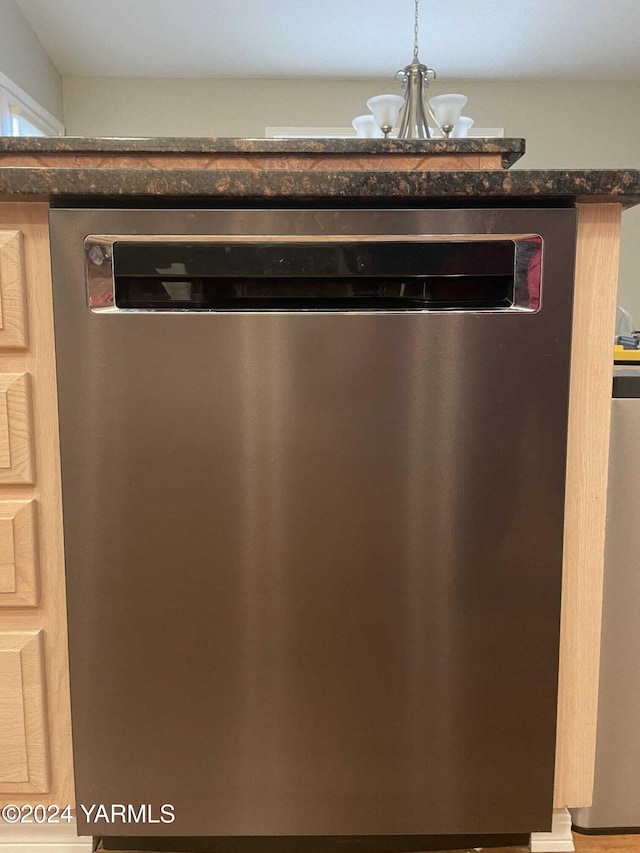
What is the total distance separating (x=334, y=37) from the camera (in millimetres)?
3775

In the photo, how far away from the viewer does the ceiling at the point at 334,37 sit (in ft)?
11.3

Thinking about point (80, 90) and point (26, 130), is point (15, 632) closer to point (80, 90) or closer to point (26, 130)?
point (26, 130)

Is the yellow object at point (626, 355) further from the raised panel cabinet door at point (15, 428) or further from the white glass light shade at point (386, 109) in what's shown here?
the white glass light shade at point (386, 109)

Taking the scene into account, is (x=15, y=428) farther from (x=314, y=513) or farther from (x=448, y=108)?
(x=448, y=108)

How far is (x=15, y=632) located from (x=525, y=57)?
4630mm

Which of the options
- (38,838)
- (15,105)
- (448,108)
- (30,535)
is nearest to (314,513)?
(30,535)

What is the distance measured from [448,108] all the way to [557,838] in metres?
2.14

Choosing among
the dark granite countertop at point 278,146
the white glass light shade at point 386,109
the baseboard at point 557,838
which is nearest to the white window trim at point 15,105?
the white glass light shade at point 386,109

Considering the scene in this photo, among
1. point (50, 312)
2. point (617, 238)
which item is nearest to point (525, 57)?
point (617, 238)

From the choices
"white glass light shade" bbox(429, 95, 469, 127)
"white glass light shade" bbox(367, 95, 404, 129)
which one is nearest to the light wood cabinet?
"white glass light shade" bbox(367, 95, 404, 129)

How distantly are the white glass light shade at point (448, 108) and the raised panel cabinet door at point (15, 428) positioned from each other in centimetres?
195

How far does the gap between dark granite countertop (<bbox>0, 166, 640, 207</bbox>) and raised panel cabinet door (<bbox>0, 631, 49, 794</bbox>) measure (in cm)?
53

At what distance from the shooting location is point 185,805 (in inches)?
31.0

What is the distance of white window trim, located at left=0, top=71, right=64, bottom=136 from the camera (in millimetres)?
3264
